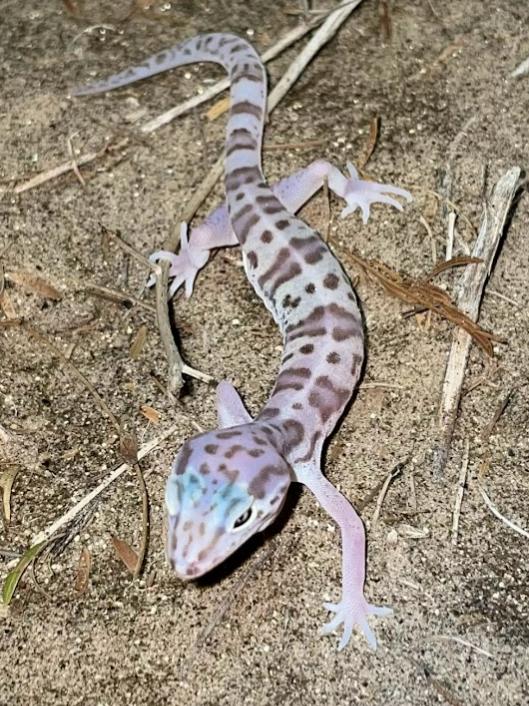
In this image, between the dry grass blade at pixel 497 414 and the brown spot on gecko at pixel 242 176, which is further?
the brown spot on gecko at pixel 242 176

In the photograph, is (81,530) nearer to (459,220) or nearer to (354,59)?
(459,220)

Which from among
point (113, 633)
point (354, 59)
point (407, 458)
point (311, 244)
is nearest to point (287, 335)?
point (311, 244)

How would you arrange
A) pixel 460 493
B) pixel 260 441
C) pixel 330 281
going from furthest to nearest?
pixel 330 281, pixel 460 493, pixel 260 441

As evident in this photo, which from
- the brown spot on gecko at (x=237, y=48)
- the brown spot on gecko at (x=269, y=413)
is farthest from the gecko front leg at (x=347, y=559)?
the brown spot on gecko at (x=237, y=48)

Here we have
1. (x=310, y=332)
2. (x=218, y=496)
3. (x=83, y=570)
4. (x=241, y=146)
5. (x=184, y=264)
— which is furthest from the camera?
(x=241, y=146)

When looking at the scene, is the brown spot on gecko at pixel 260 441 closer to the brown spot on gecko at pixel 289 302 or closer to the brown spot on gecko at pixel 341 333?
the brown spot on gecko at pixel 341 333

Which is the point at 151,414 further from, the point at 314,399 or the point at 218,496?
the point at 218,496

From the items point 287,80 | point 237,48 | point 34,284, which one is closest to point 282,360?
point 34,284
